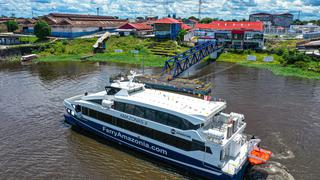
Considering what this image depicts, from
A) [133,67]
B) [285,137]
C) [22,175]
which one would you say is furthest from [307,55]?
[22,175]

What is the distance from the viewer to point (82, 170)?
18.2 meters

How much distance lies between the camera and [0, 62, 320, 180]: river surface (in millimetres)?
18281

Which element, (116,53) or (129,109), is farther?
(116,53)

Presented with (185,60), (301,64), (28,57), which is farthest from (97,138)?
(28,57)

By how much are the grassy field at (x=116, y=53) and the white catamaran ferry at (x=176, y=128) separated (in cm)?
3525

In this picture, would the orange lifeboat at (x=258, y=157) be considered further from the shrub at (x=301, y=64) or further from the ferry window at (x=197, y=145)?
the shrub at (x=301, y=64)

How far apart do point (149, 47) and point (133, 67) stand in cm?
1831

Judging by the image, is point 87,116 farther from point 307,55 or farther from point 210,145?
point 307,55

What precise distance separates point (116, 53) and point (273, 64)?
36.5 m

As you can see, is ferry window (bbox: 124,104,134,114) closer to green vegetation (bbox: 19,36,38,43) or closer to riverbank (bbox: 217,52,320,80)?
riverbank (bbox: 217,52,320,80)

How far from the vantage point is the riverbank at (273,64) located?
151ft

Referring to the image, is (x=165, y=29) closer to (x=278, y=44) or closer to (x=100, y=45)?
(x=100, y=45)

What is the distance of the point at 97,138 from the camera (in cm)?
2223

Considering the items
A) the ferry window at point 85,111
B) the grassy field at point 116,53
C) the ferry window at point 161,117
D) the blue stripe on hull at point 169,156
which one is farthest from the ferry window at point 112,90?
the grassy field at point 116,53
